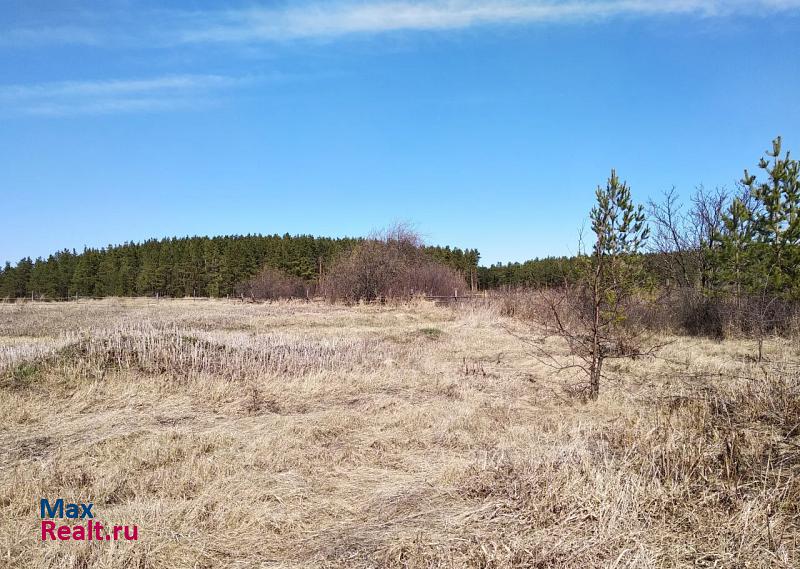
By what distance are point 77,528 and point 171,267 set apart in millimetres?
68726

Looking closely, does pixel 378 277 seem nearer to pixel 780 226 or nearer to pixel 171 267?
pixel 780 226

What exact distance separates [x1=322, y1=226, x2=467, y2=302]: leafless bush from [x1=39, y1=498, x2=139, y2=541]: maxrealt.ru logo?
2515 cm

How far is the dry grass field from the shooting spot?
3043 millimetres

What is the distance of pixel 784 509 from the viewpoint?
330 cm

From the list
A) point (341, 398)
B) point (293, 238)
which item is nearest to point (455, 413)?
point (341, 398)

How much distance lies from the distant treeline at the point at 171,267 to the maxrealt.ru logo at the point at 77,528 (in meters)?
56.8

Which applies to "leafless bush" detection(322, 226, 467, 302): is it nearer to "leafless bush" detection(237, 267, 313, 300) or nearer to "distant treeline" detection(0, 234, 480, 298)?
"leafless bush" detection(237, 267, 313, 300)

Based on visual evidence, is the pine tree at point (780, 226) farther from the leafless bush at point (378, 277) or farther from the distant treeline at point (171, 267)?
the distant treeline at point (171, 267)

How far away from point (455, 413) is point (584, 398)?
218cm

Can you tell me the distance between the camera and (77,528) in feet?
10.9

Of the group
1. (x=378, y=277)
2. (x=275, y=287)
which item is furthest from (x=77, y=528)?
(x=275, y=287)

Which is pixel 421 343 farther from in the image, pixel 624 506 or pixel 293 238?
pixel 293 238

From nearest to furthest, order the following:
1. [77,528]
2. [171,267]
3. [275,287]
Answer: [77,528] < [275,287] < [171,267]

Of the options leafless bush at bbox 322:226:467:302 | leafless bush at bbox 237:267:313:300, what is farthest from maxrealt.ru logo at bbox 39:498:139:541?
leafless bush at bbox 237:267:313:300
